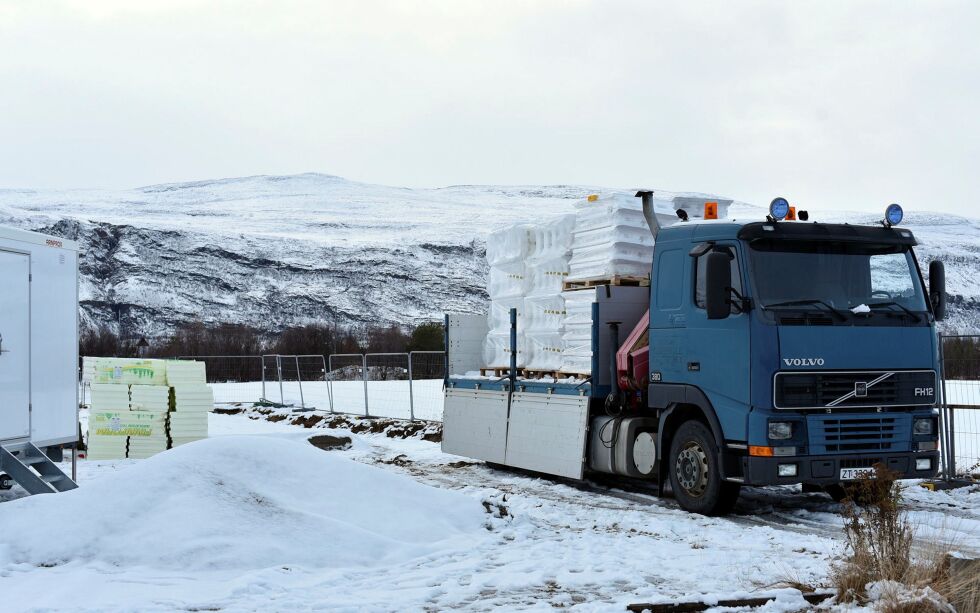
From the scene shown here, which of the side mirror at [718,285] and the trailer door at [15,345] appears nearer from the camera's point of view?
the side mirror at [718,285]

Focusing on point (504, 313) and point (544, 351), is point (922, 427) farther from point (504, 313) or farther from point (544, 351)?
point (504, 313)

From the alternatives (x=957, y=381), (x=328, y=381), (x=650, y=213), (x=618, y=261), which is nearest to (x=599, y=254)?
(x=618, y=261)

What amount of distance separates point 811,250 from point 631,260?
110 inches

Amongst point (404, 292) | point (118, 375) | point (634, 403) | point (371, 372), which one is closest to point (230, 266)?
point (404, 292)

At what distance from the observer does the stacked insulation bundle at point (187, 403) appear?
59.3ft

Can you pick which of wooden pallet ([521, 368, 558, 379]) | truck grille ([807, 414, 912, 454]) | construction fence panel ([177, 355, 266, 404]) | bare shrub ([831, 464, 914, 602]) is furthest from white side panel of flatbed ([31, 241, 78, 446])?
construction fence panel ([177, 355, 266, 404])

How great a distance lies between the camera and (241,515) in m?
9.05

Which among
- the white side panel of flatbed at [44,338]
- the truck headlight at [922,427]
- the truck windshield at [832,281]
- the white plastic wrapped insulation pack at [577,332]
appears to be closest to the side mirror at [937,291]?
the truck windshield at [832,281]

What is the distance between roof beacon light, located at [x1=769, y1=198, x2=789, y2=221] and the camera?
1074 cm

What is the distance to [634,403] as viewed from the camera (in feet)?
42.0

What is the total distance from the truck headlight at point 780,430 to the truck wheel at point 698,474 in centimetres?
75

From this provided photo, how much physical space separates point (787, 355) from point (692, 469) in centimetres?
177

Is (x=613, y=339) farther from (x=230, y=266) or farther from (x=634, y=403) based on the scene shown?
(x=230, y=266)

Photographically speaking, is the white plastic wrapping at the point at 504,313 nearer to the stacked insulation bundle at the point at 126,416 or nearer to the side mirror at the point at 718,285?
the side mirror at the point at 718,285
